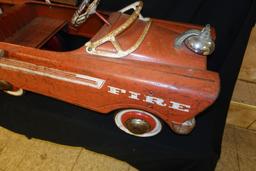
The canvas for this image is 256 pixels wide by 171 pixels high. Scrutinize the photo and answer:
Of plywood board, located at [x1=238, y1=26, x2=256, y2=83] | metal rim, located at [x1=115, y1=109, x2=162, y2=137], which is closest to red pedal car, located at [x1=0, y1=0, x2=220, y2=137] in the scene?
metal rim, located at [x1=115, y1=109, x2=162, y2=137]

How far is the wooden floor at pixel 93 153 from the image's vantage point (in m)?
1.35

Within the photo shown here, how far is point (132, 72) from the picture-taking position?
0.85 metres

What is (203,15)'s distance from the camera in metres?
1.19

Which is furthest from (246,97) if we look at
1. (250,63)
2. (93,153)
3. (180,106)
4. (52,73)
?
(52,73)

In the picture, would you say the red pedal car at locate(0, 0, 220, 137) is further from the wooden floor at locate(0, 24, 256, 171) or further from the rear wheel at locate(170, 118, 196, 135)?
the wooden floor at locate(0, 24, 256, 171)

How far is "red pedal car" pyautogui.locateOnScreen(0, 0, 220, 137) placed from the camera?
82cm

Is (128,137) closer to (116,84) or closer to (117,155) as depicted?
(117,155)

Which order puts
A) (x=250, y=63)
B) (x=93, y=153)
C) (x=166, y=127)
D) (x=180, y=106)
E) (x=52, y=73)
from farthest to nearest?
1. (x=93, y=153)
2. (x=250, y=63)
3. (x=166, y=127)
4. (x=52, y=73)
5. (x=180, y=106)

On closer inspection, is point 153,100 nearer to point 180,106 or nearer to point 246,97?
point 180,106

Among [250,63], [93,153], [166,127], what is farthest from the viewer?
[93,153]

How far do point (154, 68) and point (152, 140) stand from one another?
0.38m

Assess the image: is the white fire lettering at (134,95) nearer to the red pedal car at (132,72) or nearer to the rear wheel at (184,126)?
the red pedal car at (132,72)

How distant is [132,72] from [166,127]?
1.29ft

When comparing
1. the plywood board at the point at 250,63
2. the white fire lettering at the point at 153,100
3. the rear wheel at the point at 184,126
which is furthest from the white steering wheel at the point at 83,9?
the plywood board at the point at 250,63
